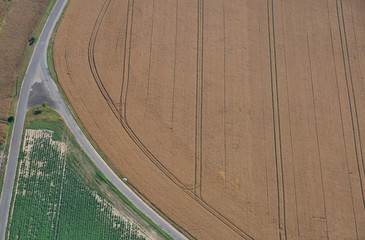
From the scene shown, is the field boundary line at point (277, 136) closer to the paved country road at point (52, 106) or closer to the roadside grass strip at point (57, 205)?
the paved country road at point (52, 106)

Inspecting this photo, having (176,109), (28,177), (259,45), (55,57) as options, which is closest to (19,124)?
(28,177)

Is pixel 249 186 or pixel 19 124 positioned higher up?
pixel 19 124

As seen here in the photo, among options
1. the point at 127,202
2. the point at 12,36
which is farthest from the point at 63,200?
the point at 12,36

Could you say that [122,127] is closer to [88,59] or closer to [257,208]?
[88,59]

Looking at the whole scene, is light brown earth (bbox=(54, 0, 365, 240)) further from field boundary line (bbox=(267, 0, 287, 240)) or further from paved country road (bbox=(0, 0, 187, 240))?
paved country road (bbox=(0, 0, 187, 240))

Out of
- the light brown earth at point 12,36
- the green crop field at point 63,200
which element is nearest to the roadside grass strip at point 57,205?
the green crop field at point 63,200
